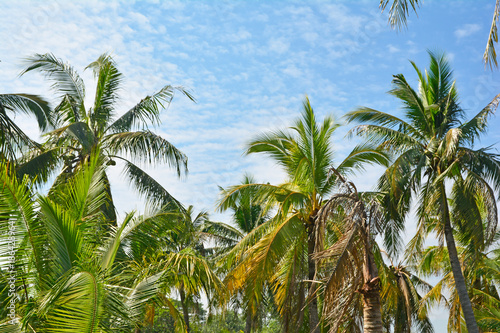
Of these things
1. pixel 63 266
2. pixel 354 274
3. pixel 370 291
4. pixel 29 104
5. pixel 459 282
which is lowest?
pixel 370 291

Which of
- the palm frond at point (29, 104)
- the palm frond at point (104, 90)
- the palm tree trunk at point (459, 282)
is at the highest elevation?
the palm frond at point (104, 90)

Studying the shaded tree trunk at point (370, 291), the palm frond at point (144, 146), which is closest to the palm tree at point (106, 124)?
the palm frond at point (144, 146)

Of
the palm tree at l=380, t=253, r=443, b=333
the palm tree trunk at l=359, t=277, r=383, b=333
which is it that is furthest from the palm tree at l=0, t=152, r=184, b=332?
the palm tree at l=380, t=253, r=443, b=333

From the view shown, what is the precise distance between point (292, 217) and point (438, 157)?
18.7ft

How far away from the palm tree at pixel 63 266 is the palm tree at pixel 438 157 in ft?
31.8

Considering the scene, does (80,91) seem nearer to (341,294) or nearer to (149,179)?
(149,179)

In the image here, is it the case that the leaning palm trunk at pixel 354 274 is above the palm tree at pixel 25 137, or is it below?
below

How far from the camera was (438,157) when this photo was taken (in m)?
15.3

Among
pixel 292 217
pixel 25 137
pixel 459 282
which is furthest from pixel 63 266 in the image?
pixel 459 282

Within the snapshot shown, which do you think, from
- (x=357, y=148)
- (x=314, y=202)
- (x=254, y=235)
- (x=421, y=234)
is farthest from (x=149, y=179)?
(x=421, y=234)

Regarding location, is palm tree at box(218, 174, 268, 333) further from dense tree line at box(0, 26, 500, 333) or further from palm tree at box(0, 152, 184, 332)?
palm tree at box(0, 152, 184, 332)

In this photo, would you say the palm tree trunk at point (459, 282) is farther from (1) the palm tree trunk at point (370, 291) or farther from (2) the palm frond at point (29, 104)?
(2) the palm frond at point (29, 104)

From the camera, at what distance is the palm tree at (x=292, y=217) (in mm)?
12648

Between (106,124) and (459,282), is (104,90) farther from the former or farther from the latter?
(459,282)
